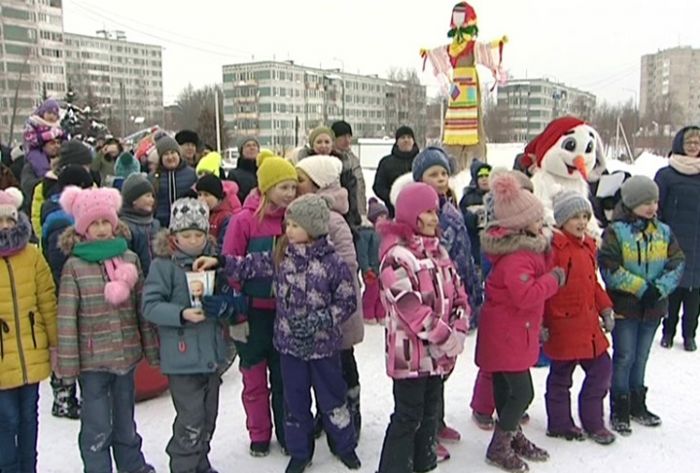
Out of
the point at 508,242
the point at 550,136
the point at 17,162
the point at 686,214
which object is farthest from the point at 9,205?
the point at 17,162

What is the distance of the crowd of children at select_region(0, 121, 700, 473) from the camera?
3447 mm

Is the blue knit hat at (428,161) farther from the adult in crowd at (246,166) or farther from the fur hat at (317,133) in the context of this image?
the adult in crowd at (246,166)

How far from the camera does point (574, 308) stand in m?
3.99

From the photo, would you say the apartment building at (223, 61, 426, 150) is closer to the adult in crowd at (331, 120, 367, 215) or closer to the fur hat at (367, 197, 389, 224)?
the fur hat at (367, 197, 389, 224)

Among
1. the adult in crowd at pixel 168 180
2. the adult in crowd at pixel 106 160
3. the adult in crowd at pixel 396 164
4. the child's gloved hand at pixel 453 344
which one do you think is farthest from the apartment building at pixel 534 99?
the child's gloved hand at pixel 453 344

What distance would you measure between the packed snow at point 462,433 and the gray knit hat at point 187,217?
1.47 metres

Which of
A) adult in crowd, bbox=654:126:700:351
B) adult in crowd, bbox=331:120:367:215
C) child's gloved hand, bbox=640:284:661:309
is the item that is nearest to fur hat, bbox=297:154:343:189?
adult in crowd, bbox=331:120:367:215

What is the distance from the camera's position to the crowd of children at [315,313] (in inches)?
136

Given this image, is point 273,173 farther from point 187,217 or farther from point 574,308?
point 574,308

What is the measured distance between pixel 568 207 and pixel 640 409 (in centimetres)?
157

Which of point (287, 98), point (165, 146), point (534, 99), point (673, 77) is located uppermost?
point (673, 77)

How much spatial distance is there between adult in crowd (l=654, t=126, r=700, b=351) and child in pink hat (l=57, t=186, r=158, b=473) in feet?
15.2

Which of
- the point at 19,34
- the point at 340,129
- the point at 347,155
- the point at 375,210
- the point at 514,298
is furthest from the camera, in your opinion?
the point at 19,34

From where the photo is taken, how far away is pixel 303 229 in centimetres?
353
